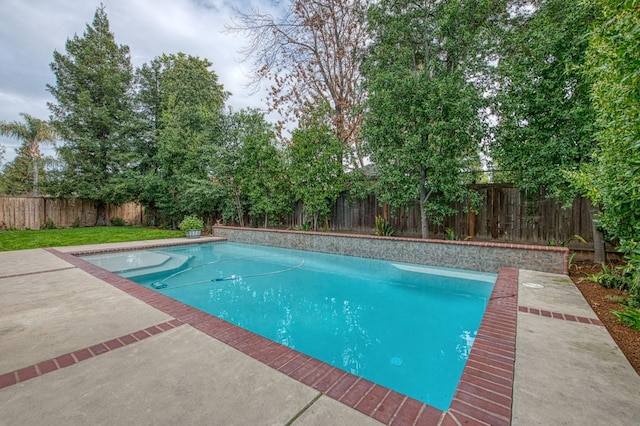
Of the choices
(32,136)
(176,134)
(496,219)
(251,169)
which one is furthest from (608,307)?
(32,136)

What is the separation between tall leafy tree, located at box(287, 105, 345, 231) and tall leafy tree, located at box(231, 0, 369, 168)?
107cm

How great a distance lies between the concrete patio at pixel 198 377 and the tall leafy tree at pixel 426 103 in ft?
15.2

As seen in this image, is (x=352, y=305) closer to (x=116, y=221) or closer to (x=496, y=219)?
(x=496, y=219)

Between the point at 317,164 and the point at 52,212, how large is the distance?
15450 millimetres

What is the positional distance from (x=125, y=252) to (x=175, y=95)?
994 centimetres

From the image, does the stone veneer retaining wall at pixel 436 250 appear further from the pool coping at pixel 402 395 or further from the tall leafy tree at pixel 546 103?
the pool coping at pixel 402 395

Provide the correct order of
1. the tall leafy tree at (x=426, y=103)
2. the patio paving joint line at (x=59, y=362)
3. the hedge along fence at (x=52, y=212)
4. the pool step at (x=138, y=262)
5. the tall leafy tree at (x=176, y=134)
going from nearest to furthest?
the patio paving joint line at (x=59, y=362)
the pool step at (x=138, y=262)
the tall leafy tree at (x=426, y=103)
the tall leafy tree at (x=176, y=134)
the hedge along fence at (x=52, y=212)

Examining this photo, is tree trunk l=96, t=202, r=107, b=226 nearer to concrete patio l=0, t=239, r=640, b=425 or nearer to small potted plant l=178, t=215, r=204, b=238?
small potted plant l=178, t=215, r=204, b=238

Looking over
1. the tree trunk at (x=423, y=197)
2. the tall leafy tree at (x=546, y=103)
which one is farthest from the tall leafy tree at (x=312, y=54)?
the tall leafy tree at (x=546, y=103)

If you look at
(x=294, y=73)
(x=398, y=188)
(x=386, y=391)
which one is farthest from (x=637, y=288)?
(x=294, y=73)

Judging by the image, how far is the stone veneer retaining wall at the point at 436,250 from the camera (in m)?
5.46

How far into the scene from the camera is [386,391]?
6.21ft

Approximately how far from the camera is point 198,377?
6.61ft

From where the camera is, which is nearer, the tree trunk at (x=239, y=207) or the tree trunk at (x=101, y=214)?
the tree trunk at (x=239, y=207)
